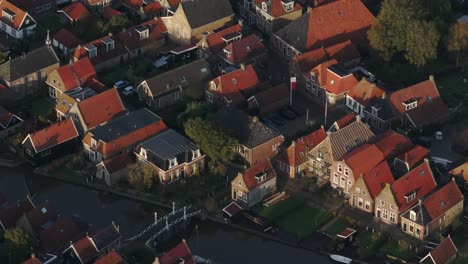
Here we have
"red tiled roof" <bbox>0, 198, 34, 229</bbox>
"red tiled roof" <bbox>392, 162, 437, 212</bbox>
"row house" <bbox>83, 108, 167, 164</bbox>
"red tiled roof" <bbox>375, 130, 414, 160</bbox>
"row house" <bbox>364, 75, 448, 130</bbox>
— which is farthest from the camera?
"row house" <bbox>364, 75, 448, 130</bbox>

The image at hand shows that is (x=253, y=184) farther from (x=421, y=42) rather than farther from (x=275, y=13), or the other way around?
(x=275, y=13)

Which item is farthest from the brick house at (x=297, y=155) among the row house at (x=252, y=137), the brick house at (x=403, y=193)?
the brick house at (x=403, y=193)

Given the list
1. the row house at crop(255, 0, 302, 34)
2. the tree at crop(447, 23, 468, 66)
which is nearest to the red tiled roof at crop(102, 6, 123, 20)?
the row house at crop(255, 0, 302, 34)

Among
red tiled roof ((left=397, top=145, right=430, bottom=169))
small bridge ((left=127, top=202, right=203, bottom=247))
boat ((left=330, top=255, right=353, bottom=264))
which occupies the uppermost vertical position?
red tiled roof ((left=397, top=145, right=430, bottom=169))

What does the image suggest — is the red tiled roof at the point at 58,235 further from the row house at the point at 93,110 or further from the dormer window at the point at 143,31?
the dormer window at the point at 143,31

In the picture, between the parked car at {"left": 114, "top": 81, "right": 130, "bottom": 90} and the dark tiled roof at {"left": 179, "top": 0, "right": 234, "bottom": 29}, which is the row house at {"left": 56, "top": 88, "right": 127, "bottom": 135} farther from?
the dark tiled roof at {"left": 179, "top": 0, "right": 234, "bottom": 29}

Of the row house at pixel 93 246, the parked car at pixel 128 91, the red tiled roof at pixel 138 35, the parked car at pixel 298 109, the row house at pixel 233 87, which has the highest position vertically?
the red tiled roof at pixel 138 35
